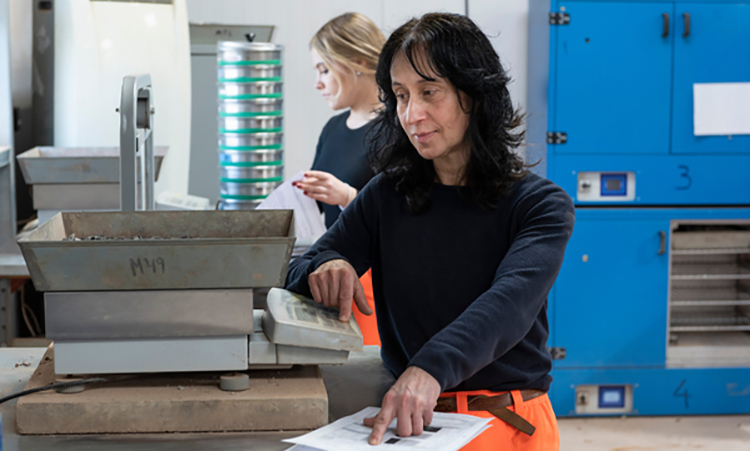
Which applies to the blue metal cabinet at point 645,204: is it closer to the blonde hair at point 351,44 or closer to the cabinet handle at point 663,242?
the cabinet handle at point 663,242

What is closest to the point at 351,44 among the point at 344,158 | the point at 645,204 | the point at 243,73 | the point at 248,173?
the point at 344,158

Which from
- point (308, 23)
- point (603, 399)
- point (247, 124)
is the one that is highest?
point (308, 23)

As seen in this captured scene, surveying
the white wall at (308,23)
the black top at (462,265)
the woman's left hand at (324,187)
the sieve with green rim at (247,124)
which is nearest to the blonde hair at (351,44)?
the woman's left hand at (324,187)

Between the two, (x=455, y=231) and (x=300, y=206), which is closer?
(x=455, y=231)

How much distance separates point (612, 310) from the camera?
3197 mm

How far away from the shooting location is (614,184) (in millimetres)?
3137

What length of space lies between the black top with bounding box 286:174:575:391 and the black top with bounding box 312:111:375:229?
85 centimetres

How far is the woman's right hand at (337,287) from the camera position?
1273 millimetres

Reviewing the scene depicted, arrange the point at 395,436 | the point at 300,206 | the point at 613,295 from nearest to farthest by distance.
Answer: the point at 395,436
the point at 300,206
the point at 613,295

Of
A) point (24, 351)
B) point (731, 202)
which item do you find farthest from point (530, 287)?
point (731, 202)

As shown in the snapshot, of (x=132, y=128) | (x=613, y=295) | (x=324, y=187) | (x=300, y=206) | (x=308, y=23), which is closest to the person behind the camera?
(x=132, y=128)

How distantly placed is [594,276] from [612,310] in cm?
18

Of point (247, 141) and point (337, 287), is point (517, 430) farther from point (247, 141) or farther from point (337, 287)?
point (247, 141)

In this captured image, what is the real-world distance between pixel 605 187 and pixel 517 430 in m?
2.15
